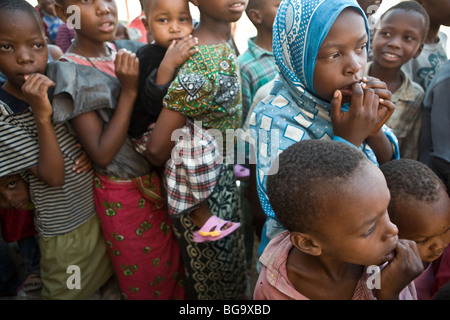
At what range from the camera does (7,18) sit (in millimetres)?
1426

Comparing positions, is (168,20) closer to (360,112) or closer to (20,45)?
(20,45)

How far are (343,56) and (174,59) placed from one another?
A: 2.44ft

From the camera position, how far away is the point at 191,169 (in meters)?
1.57

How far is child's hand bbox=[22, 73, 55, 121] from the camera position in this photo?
141 cm

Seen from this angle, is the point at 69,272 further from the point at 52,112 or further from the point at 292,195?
the point at 292,195

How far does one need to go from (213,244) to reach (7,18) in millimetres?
1425

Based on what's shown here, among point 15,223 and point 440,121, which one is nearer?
point 440,121

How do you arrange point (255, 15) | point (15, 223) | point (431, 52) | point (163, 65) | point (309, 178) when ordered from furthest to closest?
point (431, 52)
point (255, 15)
point (15, 223)
point (163, 65)
point (309, 178)

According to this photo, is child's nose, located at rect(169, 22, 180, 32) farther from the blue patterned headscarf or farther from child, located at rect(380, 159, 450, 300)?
child, located at rect(380, 159, 450, 300)

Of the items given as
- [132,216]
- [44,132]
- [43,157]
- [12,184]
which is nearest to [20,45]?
[44,132]

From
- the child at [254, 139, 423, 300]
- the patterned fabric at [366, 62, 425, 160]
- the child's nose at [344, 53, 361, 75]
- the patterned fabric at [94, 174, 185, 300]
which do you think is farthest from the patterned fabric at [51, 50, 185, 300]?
the patterned fabric at [366, 62, 425, 160]

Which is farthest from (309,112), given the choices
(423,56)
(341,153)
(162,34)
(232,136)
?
(423,56)

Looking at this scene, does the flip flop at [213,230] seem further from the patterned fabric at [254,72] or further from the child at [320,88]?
the patterned fabric at [254,72]

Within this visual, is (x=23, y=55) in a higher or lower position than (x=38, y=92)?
higher
